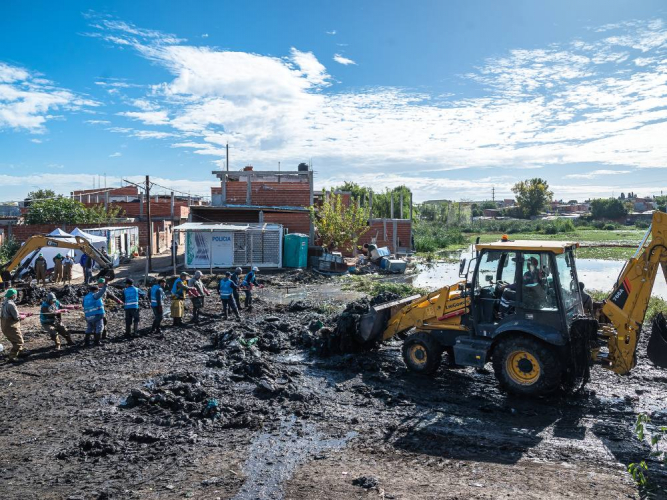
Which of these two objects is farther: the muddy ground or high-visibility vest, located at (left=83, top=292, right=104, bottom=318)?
high-visibility vest, located at (left=83, top=292, right=104, bottom=318)

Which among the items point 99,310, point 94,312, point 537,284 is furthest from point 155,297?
point 537,284

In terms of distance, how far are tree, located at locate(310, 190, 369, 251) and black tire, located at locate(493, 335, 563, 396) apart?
22.2m

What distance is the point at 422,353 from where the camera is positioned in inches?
374

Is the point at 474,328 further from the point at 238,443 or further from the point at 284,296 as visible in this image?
the point at 284,296

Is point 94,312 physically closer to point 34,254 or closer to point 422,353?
point 422,353

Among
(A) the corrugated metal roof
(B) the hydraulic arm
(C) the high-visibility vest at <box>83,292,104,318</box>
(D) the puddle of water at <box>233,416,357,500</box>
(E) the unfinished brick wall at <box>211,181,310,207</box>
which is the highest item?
(E) the unfinished brick wall at <box>211,181,310,207</box>

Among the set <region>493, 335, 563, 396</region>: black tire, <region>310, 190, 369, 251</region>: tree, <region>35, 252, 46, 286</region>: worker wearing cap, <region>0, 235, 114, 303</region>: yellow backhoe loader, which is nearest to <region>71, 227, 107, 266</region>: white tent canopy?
<region>35, 252, 46, 286</region>: worker wearing cap

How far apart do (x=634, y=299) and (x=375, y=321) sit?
180 inches

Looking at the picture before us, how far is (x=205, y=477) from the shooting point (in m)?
5.85

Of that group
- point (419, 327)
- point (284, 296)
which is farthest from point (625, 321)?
point (284, 296)

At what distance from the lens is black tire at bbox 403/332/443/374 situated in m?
9.38

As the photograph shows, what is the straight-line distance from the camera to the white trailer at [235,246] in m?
27.1

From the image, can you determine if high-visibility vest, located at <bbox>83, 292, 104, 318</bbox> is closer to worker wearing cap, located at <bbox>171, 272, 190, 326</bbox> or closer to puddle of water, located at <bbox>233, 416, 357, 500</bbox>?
worker wearing cap, located at <bbox>171, 272, 190, 326</bbox>

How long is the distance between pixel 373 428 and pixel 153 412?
10.9 ft
